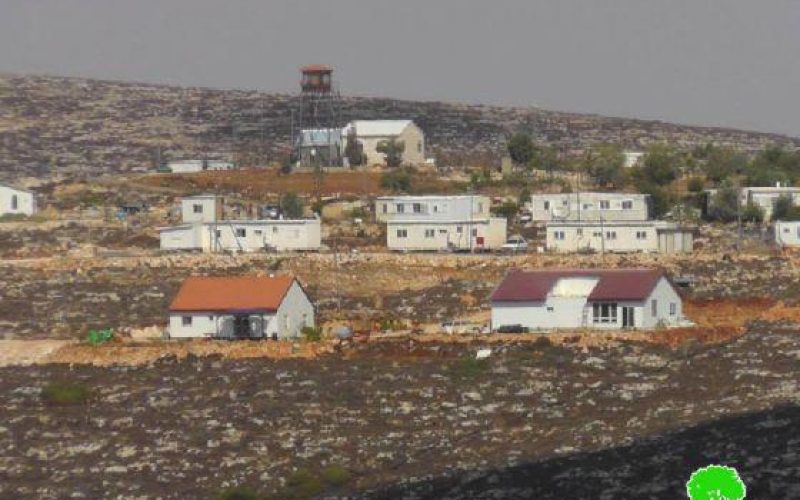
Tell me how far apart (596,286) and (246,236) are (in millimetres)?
28529

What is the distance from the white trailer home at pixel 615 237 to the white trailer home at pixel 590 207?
5.87 m

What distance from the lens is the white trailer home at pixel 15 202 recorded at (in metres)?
104

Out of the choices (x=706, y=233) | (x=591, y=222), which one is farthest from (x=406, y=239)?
(x=706, y=233)

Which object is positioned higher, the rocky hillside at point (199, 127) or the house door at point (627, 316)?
the rocky hillside at point (199, 127)

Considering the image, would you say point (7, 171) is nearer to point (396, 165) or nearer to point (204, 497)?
point (396, 165)

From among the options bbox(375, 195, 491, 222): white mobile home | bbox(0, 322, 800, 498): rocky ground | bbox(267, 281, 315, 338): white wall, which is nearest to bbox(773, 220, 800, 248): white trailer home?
bbox(375, 195, 491, 222): white mobile home

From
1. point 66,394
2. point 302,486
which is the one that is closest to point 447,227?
point 66,394

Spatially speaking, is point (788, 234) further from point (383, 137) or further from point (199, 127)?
point (199, 127)

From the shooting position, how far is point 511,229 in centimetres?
9650

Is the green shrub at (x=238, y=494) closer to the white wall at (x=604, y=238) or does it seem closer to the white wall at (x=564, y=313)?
the white wall at (x=564, y=313)

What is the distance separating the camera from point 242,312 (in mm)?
66500

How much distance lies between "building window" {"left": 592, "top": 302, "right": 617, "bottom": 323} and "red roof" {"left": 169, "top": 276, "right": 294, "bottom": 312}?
33.7 ft

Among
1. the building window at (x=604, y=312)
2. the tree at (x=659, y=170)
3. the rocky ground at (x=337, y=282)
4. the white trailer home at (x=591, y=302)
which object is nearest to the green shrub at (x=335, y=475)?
the white trailer home at (x=591, y=302)

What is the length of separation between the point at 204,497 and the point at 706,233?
5300cm
